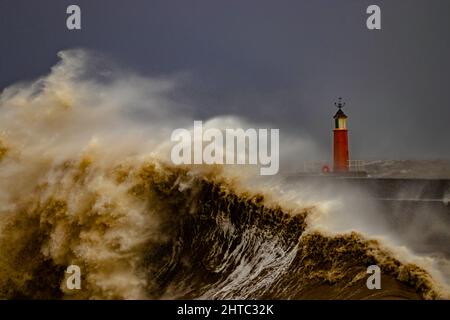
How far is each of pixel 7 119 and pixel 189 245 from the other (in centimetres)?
472

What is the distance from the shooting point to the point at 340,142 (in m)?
17.9

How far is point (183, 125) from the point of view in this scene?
11.8m

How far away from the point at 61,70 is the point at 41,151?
265 centimetres

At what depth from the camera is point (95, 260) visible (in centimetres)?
810

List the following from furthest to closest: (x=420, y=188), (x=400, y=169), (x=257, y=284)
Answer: (x=400, y=169)
(x=420, y=188)
(x=257, y=284)

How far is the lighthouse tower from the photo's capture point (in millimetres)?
17578

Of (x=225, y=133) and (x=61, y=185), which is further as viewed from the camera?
(x=225, y=133)

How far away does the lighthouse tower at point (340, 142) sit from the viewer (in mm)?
17578

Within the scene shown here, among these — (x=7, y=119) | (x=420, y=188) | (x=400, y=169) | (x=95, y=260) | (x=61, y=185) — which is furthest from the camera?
(x=400, y=169)
